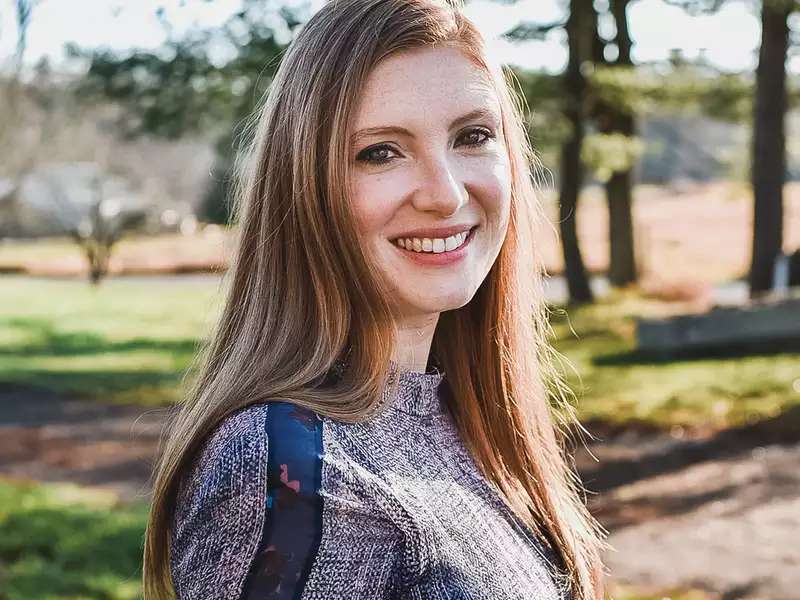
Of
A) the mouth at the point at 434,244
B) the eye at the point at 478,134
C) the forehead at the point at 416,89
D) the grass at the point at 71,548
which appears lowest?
the grass at the point at 71,548

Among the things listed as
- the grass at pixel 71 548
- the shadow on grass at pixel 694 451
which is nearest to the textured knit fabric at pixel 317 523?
the grass at pixel 71 548

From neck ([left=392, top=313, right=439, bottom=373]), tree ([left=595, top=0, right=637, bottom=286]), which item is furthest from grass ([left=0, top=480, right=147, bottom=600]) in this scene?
tree ([left=595, top=0, right=637, bottom=286])

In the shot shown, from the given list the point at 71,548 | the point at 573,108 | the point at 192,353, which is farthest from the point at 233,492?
the point at 192,353

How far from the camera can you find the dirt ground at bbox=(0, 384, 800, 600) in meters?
5.19

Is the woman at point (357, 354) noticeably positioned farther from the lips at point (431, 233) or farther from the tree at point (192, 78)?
the tree at point (192, 78)

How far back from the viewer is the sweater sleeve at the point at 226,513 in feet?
4.22

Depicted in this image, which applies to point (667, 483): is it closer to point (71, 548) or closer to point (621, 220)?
point (71, 548)

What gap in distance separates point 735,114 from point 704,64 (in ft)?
7.23

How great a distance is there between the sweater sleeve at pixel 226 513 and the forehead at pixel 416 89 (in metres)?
0.51

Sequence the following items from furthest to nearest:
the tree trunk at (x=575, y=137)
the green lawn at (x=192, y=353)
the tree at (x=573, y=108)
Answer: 1. the tree trunk at (x=575, y=137)
2. the tree at (x=573, y=108)
3. the green lawn at (x=192, y=353)

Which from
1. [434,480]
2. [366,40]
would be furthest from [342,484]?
Answer: [366,40]

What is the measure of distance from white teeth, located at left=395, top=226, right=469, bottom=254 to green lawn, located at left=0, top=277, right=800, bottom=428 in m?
0.48

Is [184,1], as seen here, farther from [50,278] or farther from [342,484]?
[50,278]

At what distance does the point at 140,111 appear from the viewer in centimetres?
1123
